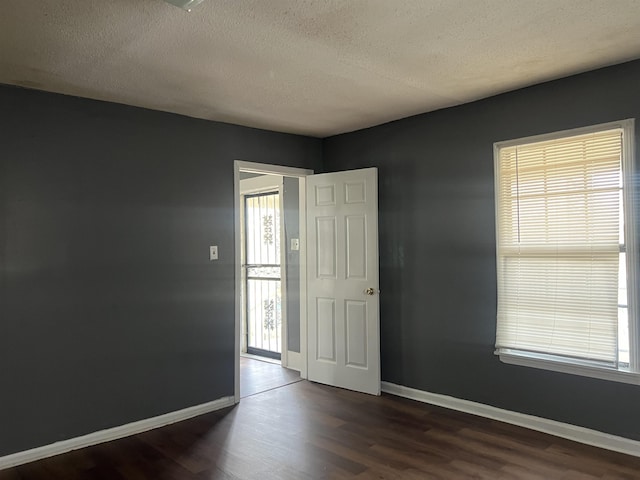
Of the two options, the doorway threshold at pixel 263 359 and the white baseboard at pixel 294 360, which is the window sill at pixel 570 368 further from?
the doorway threshold at pixel 263 359

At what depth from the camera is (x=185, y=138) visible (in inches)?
150

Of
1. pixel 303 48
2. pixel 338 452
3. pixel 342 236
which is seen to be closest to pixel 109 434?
pixel 338 452

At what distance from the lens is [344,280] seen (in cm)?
435

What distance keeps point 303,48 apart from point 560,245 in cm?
209

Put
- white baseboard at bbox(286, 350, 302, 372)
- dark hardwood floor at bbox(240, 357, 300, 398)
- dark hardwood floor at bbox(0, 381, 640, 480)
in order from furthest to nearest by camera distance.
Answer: white baseboard at bbox(286, 350, 302, 372) < dark hardwood floor at bbox(240, 357, 300, 398) < dark hardwood floor at bbox(0, 381, 640, 480)

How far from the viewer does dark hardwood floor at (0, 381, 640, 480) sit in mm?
2746

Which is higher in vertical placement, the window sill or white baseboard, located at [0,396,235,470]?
the window sill

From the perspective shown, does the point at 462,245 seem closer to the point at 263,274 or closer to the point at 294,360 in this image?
the point at 294,360

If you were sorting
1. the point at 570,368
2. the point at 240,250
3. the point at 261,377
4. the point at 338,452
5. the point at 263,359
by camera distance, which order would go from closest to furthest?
1. the point at 338,452
2. the point at 570,368
3. the point at 240,250
4. the point at 261,377
5. the point at 263,359

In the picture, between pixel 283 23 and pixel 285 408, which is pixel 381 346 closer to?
pixel 285 408

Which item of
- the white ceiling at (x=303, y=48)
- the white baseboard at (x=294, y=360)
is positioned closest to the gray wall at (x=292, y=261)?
the white baseboard at (x=294, y=360)

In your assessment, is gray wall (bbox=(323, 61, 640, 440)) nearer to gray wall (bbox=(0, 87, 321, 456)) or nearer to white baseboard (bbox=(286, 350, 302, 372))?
white baseboard (bbox=(286, 350, 302, 372))

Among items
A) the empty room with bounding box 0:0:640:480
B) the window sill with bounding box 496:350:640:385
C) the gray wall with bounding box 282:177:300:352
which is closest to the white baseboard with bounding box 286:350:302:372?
the gray wall with bounding box 282:177:300:352

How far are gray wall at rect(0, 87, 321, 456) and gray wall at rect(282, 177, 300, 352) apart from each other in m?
1.15
